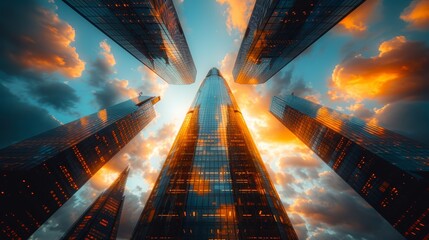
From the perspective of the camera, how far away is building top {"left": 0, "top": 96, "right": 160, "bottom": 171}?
7906cm

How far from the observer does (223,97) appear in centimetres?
14988

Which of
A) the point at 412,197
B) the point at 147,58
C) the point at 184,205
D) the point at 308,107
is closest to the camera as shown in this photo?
the point at 184,205

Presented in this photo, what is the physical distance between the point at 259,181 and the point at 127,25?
65.0 meters

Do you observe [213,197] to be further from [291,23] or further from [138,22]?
[138,22]

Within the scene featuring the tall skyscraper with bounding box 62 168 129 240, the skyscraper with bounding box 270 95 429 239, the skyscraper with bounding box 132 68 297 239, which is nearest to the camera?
the skyscraper with bounding box 132 68 297 239

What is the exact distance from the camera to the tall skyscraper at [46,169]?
74125 mm

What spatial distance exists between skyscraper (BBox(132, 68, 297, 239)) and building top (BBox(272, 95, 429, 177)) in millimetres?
52626

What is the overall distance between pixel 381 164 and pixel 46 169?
5560 inches

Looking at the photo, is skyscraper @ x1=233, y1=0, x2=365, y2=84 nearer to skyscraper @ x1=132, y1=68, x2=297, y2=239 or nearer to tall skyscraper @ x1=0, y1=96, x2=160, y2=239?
skyscraper @ x1=132, y1=68, x2=297, y2=239

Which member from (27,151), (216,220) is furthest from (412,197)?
(27,151)

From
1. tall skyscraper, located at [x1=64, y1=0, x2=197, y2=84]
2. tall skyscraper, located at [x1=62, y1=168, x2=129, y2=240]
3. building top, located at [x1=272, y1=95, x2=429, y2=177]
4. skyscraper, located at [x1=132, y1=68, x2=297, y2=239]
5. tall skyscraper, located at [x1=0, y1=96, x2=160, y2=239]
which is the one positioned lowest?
tall skyscraper, located at [x1=62, y1=168, x2=129, y2=240]

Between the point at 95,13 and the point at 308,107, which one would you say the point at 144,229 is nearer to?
the point at 95,13

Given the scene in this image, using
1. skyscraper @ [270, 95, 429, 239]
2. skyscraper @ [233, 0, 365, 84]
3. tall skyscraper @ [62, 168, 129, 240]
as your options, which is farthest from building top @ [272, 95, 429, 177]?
tall skyscraper @ [62, 168, 129, 240]

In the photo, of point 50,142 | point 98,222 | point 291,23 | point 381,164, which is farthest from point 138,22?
point 98,222
